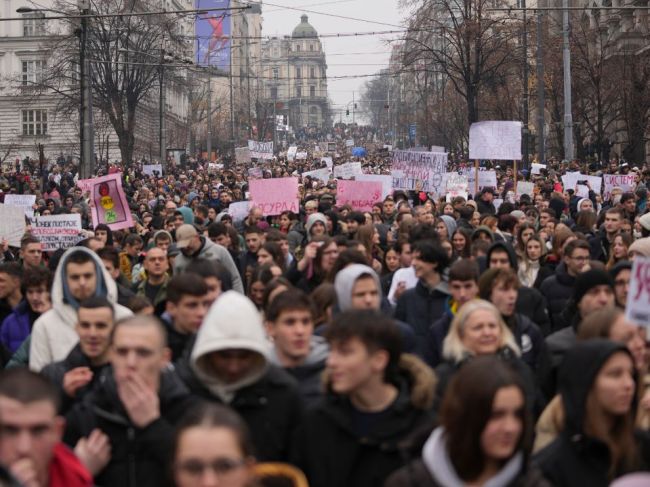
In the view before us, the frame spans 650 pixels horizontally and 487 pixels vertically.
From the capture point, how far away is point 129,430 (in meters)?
5.13

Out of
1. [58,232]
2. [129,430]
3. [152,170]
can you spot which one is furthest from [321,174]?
[129,430]

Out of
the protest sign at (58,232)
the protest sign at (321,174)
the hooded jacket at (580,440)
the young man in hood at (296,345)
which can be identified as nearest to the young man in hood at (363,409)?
the hooded jacket at (580,440)

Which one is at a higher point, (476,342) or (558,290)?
(476,342)

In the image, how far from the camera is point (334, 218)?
1603cm

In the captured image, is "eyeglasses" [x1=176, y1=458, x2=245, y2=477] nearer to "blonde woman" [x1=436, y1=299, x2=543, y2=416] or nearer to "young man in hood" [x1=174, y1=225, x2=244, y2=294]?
"blonde woman" [x1=436, y1=299, x2=543, y2=416]

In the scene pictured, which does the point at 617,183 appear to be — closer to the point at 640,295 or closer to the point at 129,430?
the point at 640,295

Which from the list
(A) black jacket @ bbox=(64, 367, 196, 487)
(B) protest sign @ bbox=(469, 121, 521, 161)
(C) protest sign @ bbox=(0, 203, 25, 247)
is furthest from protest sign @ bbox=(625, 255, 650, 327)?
(B) protest sign @ bbox=(469, 121, 521, 161)

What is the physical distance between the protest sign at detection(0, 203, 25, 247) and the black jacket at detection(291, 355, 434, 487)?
36.4 ft

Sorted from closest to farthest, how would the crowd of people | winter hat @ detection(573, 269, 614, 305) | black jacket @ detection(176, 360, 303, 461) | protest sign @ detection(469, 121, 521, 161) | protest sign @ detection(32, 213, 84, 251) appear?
the crowd of people → black jacket @ detection(176, 360, 303, 461) → winter hat @ detection(573, 269, 614, 305) → protest sign @ detection(32, 213, 84, 251) → protest sign @ detection(469, 121, 521, 161)

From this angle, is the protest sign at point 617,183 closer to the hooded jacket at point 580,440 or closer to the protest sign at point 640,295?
the protest sign at point 640,295

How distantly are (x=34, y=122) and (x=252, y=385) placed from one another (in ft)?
257

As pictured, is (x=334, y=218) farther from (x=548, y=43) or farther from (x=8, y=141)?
(x=8, y=141)

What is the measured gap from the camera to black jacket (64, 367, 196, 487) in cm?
499

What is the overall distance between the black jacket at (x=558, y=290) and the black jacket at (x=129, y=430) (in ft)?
17.5
